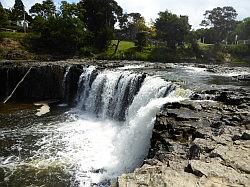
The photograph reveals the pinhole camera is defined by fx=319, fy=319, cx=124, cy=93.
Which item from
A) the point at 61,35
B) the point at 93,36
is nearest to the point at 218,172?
the point at 61,35

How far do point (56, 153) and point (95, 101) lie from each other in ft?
31.4

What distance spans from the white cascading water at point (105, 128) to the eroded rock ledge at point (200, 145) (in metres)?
2.02

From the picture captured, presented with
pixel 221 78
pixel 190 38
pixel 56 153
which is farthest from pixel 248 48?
pixel 56 153

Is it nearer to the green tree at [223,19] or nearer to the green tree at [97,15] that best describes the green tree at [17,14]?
the green tree at [97,15]

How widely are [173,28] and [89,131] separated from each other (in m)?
37.6

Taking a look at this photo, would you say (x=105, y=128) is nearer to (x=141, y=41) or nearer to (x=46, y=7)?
(x=141, y=41)

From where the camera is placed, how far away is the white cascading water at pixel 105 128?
14750 millimetres

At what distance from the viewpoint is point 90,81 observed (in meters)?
27.5

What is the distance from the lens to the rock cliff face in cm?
3033

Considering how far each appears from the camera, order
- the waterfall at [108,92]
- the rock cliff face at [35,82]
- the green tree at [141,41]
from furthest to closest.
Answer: the green tree at [141,41] < the rock cliff face at [35,82] < the waterfall at [108,92]

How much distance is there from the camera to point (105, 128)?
832 inches

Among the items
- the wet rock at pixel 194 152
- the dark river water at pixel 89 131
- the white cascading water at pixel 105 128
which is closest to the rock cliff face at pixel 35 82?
the dark river water at pixel 89 131

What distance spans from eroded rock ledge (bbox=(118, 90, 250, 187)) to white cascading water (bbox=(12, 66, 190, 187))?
202cm

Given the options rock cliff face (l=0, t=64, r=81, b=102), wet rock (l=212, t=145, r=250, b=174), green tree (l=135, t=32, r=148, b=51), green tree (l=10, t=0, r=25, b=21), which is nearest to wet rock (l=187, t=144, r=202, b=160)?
wet rock (l=212, t=145, r=250, b=174)
